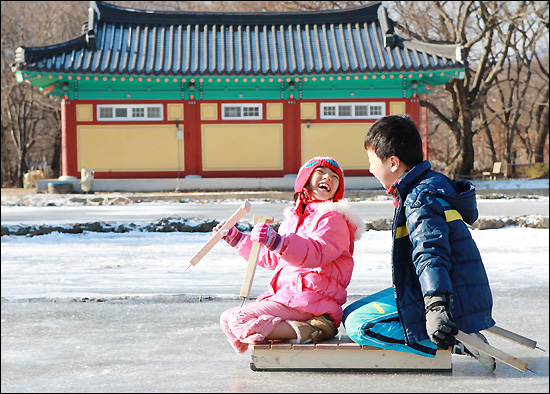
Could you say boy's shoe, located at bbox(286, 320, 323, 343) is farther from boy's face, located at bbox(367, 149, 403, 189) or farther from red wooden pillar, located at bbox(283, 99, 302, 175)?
red wooden pillar, located at bbox(283, 99, 302, 175)

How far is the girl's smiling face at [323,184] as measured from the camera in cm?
371

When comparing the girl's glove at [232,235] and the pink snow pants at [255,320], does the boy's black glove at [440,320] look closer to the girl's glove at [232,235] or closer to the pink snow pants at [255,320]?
the pink snow pants at [255,320]

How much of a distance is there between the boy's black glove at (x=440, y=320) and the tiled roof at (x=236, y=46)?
1675cm

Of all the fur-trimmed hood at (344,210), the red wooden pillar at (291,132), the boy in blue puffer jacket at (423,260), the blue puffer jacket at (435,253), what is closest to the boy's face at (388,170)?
the boy in blue puffer jacket at (423,260)

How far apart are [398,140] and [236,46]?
18.0 metres

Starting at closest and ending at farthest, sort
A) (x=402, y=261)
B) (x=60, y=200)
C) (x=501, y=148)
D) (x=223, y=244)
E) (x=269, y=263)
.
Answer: (x=402, y=261), (x=269, y=263), (x=223, y=244), (x=60, y=200), (x=501, y=148)

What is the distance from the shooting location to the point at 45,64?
60.1 ft

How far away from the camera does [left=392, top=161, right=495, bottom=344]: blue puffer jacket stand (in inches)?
115

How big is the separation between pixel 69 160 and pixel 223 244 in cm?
A: 1204

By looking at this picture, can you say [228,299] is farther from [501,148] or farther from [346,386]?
[501,148]

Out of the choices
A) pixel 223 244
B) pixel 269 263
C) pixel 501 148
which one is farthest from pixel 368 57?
pixel 501 148

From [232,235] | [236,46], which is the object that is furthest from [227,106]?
[232,235]

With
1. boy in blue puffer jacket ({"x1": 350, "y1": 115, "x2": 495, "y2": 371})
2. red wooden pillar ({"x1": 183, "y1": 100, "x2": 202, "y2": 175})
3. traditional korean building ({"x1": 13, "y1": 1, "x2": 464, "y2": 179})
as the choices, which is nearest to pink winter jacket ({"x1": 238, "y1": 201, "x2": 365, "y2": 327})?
boy in blue puffer jacket ({"x1": 350, "y1": 115, "x2": 495, "y2": 371})

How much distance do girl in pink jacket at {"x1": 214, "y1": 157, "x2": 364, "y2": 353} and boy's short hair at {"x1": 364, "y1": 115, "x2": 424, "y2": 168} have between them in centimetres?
49
